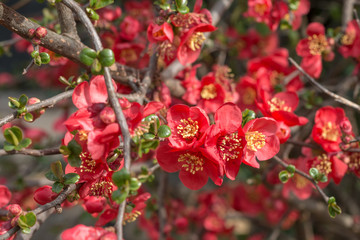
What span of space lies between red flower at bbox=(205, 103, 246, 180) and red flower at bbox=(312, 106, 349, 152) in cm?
35

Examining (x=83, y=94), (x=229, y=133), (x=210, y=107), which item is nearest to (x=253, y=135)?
(x=229, y=133)

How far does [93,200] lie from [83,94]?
0.35 meters

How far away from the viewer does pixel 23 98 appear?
0.76 m

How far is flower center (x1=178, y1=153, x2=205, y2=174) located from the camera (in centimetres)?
83

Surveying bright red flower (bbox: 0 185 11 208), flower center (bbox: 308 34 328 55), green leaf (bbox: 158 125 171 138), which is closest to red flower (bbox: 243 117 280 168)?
green leaf (bbox: 158 125 171 138)

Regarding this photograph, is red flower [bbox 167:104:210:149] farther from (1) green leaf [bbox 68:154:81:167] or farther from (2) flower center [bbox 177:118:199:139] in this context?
(1) green leaf [bbox 68:154:81:167]

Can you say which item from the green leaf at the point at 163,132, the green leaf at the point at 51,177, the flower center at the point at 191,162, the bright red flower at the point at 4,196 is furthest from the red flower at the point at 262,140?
the bright red flower at the point at 4,196

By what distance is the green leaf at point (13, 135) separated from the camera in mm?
730

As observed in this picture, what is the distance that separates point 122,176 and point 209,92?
623 mm

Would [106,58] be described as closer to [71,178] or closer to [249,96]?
[71,178]

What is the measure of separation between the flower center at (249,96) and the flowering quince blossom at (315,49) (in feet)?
0.71

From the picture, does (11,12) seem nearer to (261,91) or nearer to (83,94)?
(83,94)

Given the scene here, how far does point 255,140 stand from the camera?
0.85 m

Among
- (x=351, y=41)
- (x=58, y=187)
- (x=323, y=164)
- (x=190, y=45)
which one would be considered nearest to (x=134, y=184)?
(x=58, y=187)
